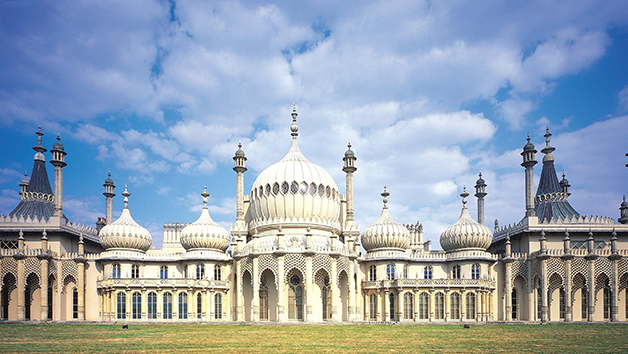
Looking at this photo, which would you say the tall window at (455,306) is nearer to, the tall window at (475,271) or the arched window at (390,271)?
the tall window at (475,271)

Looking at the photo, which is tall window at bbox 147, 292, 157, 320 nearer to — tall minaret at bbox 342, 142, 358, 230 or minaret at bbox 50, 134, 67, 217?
minaret at bbox 50, 134, 67, 217

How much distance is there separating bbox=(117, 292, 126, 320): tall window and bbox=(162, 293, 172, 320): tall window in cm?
378

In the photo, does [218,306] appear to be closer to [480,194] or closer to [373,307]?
[373,307]

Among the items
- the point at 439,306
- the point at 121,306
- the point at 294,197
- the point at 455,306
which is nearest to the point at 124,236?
the point at 121,306

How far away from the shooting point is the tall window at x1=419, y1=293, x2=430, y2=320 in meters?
54.3

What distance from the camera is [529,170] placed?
59.5 meters

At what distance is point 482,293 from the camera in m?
54.3

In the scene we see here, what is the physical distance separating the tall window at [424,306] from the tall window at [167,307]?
24190 mm

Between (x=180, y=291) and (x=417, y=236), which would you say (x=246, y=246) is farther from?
(x=417, y=236)

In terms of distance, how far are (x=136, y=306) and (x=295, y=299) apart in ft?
50.0

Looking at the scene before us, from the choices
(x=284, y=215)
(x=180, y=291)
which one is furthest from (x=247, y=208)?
(x=180, y=291)

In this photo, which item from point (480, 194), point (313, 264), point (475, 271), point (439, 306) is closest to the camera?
point (313, 264)

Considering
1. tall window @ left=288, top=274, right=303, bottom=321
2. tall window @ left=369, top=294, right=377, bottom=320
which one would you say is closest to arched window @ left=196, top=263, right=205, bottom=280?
tall window @ left=288, top=274, right=303, bottom=321

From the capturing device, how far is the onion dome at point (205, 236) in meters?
56.4
